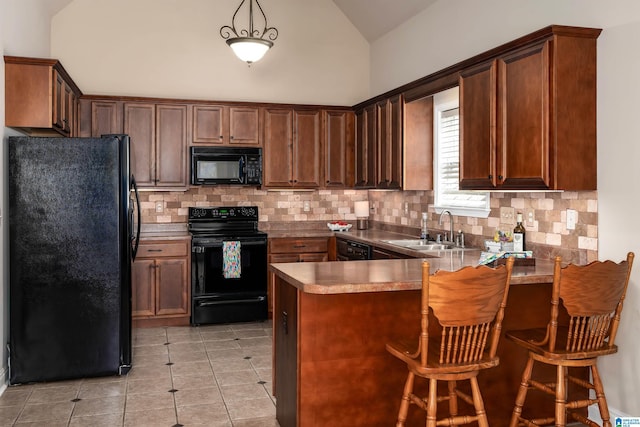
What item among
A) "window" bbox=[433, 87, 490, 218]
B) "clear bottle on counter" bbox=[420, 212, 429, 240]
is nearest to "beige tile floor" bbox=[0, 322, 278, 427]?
"clear bottle on counter" bbox=[420, 212, 429, 240]

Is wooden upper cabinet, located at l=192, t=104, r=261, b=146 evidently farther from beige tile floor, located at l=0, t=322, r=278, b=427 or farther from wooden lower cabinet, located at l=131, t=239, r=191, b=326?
beige tile floor, located at l=0, t=322, r=278, b=427

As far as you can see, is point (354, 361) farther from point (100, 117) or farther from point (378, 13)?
point (378, 13)

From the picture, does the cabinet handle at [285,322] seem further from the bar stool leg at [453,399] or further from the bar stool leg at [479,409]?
the bar stool leg at [479,409]

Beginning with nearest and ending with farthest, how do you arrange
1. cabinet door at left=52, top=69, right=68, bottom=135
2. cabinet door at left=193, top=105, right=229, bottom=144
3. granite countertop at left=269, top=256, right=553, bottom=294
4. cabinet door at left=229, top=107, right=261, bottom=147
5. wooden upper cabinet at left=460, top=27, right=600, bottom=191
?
granite countertop at left=269, top=256, right=553, bottom=294
wooden upper cabinet at left=460, top=27, right=600, bottom=191
cabinet door at left=52, top=69, right=68, bottom=135
cabinet door at left=193, top=105, right=229, bottom=144
cabinet door at left=229, top=107, right=261, bottom=147

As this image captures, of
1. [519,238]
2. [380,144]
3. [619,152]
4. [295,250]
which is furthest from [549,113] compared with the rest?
[295,250]

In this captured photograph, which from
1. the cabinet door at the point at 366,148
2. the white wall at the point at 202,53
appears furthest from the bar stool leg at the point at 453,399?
the white wall at the point at 202,53

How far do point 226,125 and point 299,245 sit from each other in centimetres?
151

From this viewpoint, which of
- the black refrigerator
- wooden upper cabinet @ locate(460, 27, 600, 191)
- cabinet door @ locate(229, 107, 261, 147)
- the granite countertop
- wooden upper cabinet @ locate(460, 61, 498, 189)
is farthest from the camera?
cabinet door @ locate(229, 107, 261, 147)

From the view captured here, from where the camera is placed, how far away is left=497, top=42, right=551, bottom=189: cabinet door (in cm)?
339

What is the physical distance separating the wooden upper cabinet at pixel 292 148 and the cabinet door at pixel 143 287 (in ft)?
5.06

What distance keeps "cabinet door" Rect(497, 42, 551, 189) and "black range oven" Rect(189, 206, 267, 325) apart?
9.95 feet

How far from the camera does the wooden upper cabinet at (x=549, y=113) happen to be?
3.35 m

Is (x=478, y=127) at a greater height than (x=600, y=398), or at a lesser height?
greater

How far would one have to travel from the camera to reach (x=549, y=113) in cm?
336
